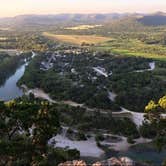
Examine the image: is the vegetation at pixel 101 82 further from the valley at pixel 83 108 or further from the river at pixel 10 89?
the river at pixel 10 89

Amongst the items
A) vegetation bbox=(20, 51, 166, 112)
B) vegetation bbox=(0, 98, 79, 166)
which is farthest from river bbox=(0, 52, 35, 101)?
vegetation bbox=(0, 98, 79, 166)

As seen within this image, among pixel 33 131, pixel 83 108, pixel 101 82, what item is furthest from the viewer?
pixel 101 82

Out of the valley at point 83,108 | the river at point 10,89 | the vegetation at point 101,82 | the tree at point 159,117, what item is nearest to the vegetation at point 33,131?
the valley at point 83,108

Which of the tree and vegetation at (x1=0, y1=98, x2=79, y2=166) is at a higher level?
vegetation at (x1=0, y1=98, x2=79, y2=166)

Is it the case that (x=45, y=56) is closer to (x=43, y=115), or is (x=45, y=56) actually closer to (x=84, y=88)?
(x=84, y=88)

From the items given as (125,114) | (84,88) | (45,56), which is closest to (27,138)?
(125,114)

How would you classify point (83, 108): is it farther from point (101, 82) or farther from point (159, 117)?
point (159, 117)

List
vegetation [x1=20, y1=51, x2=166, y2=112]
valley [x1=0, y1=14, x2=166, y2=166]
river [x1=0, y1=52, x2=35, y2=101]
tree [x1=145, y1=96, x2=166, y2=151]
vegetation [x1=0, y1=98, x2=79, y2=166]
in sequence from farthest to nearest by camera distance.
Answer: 1. river [x1=0, y1=52, x2=35, y2=101]
2. vegetation [x1=20, y1=51, x2=166, y2=112]
3. tree [x1=145, y1=96, x2=166, y2=151]
4. valley [x1=0, y1=14, x2=166, y2=166]
5. vegetation [x1=0, y1=98, x2=79, y2=166]

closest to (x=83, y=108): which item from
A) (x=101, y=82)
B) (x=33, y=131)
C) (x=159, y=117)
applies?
(x=101, y=82)

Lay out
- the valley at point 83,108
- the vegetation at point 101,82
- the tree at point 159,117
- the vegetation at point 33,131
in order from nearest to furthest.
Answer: the vegetation at point 33,131
the valley at point 83,108
the tree at point 159,117
the vegetation at point 101,82

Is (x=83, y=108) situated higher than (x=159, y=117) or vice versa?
(x=159, y=117)

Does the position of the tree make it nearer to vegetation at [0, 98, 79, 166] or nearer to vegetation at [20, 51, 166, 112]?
vegetation at [0, 98, 79, 166]
